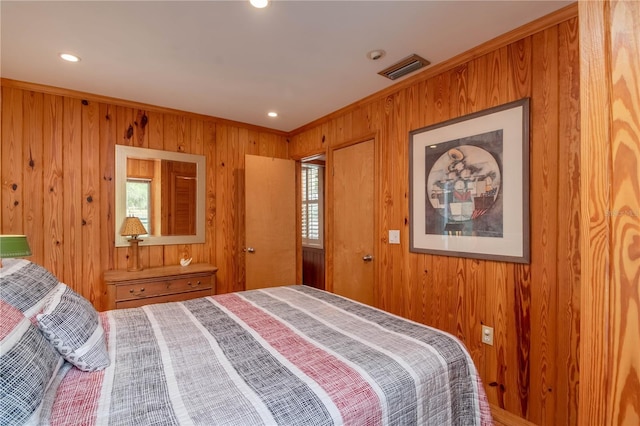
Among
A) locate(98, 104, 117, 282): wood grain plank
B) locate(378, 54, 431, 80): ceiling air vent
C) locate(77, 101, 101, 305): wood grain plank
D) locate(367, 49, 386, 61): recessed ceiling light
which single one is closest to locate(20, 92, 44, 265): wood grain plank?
locate(77, 101, 101, 305): wood grain plank

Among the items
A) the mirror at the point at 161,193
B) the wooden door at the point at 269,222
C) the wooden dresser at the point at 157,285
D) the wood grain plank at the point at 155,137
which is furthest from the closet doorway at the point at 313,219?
the wood grain plank at the point at 155,137

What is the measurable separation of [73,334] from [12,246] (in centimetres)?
127

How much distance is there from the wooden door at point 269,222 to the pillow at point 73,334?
90.4 inches

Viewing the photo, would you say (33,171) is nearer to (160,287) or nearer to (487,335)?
(160,287)

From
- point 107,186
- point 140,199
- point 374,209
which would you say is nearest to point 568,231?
point 374,209

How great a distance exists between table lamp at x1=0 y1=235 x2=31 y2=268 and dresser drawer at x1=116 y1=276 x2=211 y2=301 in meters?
0.78

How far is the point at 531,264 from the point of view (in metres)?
1.80

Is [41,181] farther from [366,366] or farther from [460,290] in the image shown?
[460,290]

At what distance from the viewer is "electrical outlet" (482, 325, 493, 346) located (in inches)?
78.3

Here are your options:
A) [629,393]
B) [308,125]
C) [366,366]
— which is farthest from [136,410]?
[308,125]

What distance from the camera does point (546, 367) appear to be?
1740 mm

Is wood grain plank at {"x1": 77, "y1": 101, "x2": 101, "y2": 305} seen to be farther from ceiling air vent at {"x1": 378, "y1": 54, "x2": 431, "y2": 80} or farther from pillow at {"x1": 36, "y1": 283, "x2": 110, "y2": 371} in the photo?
ceiling air vent at {"x1": 378, "y1": 54, "x2": 431, "y2": 80}

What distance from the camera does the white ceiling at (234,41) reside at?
163 centimetres

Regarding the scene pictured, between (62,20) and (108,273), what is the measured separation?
6.68 ft
